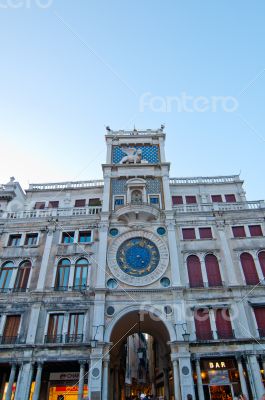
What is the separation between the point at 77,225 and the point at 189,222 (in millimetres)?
10378

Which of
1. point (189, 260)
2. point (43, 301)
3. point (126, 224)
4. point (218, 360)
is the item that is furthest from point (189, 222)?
point (43, 301)

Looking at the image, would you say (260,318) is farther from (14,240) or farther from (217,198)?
(14,240)

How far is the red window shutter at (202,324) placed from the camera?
21.7m

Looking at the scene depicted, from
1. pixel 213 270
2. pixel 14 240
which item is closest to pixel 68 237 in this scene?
pixel 14 240

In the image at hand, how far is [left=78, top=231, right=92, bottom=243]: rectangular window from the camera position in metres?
26.9

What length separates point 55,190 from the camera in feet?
115

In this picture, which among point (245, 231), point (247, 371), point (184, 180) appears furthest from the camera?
point (184, 180)

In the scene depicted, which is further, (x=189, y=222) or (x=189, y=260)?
(x=189, y=222)

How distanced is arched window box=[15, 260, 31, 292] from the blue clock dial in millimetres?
7792

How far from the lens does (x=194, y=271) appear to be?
24.6 metres

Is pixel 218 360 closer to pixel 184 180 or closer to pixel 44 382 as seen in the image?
pixel 44 382

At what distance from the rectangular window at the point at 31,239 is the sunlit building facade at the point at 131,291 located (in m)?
0.11

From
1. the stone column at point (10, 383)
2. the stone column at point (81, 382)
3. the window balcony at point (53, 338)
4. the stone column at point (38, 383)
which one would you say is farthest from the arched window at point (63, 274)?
the stone column at point (10, 383)

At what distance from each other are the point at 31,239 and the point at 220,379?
19.1 metres
